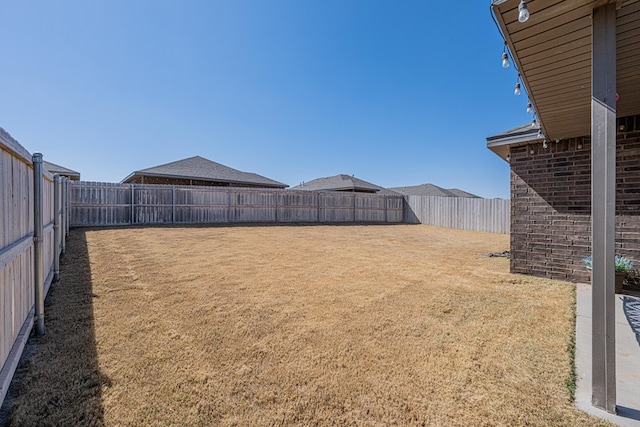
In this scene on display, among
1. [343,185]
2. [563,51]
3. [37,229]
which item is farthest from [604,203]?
[343,185]

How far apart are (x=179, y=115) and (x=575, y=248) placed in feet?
53.0

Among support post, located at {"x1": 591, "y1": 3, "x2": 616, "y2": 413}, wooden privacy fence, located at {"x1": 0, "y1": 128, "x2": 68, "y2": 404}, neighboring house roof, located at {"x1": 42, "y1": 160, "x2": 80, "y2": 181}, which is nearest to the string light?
support post, located at {"x1": 591, "y1": 3, "x2": 616, "y2": 413}

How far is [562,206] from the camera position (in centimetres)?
479

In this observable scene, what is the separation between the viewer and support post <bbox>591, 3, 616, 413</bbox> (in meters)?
1.76

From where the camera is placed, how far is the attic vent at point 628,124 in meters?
3.98

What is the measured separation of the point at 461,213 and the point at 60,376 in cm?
1740

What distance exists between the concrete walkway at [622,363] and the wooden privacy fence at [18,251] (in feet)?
12.2

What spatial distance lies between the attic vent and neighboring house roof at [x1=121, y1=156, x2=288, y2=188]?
1712 cm

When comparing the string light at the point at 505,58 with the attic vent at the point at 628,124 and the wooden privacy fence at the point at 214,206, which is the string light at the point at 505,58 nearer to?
the attic vent at the point at 628,124

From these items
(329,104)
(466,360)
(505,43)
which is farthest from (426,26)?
(466,360)

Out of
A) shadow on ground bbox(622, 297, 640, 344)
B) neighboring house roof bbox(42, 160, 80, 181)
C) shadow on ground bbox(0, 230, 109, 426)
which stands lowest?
shadow on ground bbox(622, 297, 640, 344)

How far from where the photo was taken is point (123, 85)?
10164 millimetres

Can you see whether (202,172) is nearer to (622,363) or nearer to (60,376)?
(60,376)

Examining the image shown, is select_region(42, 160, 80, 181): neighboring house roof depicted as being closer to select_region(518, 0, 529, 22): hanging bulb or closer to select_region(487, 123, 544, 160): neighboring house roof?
select_region(487, 123, 544, 160): neighboring house roof
